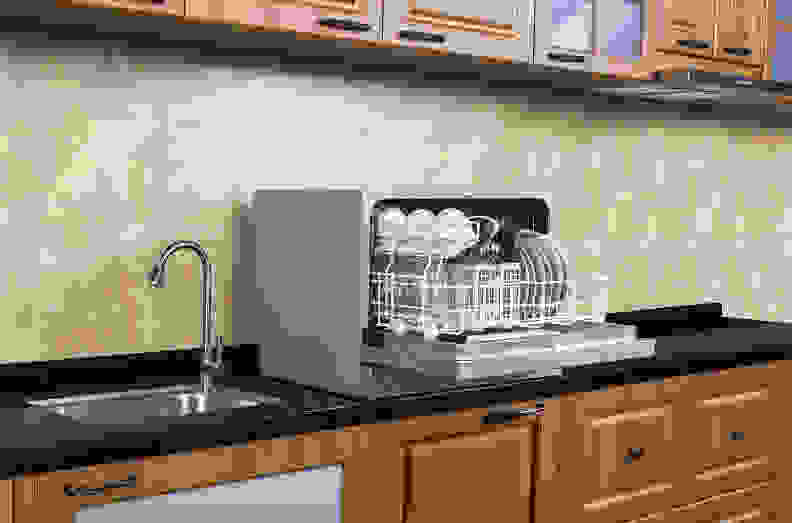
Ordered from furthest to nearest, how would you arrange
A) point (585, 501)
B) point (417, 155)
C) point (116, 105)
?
point (417, 155), point (585, 501), point (116, 105)

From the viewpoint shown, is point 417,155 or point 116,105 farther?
point 417,155

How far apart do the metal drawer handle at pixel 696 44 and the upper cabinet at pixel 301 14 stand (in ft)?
4.00

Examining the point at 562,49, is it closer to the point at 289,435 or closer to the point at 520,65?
the point at 520,65

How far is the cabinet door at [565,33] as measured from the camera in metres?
2.89

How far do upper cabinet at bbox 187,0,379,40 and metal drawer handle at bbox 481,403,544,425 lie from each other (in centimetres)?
95

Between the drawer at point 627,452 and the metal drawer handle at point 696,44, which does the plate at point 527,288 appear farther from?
the metal drawer handle at point 696,44

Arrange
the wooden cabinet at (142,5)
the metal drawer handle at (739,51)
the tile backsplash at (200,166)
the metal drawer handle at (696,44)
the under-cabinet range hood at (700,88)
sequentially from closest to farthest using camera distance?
the wooden cabinet at (142,5) → the tile backsplash at (200,166) → the under-cabinet range hood at (700,88) → the metal drawer handle at (696,44) → the metal drawer handle at (739,51)

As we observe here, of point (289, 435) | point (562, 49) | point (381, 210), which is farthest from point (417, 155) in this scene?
point (289, 435)

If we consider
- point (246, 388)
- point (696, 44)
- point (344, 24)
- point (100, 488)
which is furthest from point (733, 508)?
point (100, 488)

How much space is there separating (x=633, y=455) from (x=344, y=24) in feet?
4.50

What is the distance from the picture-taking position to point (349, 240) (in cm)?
236

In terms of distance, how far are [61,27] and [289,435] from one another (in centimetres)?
109

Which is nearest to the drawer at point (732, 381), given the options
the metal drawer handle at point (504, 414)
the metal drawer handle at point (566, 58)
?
the metal drawer handle at point (504, 414)

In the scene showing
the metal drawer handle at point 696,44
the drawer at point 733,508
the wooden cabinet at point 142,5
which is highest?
the metal drawer handle at point 696,44
